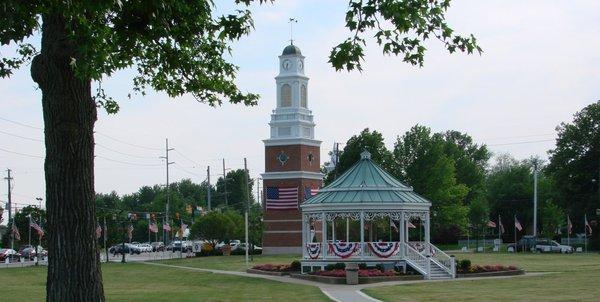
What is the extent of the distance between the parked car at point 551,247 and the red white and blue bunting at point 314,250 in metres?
40.6

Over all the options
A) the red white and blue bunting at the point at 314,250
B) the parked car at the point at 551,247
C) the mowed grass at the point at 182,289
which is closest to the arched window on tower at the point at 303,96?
the parked car at the point at 551,247

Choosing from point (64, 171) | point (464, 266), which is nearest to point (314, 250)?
point (464, 266)

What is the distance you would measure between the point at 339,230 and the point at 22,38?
59.9m

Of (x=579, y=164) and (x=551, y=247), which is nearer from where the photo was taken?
(x=551, y=247)

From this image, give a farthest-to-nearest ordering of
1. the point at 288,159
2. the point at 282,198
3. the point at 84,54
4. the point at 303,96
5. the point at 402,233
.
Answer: the point at 303,96 < the point at 288,159 < the point at 282,198 < the point at 402,233 < the point at 84,54

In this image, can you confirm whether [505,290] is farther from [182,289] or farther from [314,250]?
[314,250]

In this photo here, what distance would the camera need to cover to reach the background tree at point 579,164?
82.5 metres

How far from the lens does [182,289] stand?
32.9 m

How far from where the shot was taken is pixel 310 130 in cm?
8138

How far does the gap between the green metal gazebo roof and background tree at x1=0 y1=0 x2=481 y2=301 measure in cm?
2973

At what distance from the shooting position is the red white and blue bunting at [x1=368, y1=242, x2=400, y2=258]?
40.5 metres

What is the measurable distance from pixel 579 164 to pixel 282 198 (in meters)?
28.2

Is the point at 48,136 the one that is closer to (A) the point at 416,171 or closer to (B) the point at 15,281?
(B) the point at 15,281

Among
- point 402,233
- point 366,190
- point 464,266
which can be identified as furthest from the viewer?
point 366,190
